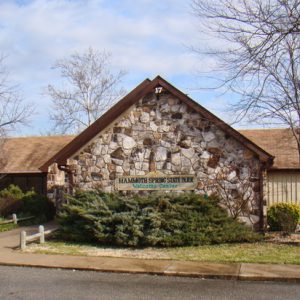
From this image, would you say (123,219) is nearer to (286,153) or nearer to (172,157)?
(172,157)

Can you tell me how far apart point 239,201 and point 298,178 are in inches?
251

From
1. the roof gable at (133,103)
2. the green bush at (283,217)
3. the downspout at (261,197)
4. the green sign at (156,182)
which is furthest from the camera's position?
the green sign at (156,182)

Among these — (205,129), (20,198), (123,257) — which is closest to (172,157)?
(205,129)

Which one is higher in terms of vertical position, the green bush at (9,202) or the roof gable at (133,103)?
the roof gable at (133,103)

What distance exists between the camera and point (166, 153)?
1773 centimetres

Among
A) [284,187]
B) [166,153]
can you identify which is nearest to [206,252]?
[166,153]

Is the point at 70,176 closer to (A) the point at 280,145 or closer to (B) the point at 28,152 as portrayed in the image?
(A) the point at 280,145

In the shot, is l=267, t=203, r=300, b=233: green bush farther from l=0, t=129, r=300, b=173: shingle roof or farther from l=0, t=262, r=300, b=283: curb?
l=0, t=262, r=300, b=283: curb

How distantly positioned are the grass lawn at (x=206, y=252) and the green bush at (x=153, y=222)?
0.33 m

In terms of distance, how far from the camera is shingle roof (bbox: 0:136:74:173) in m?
28.5

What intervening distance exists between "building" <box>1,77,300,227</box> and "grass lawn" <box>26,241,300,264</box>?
2.43 metres

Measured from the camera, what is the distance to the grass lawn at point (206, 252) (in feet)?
42.8

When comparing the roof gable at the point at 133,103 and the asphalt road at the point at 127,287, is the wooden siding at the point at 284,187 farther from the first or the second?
the asphalt road at the point at 127,287

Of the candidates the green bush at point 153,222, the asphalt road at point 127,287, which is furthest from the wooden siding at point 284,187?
the asphalt road at point 127,287
